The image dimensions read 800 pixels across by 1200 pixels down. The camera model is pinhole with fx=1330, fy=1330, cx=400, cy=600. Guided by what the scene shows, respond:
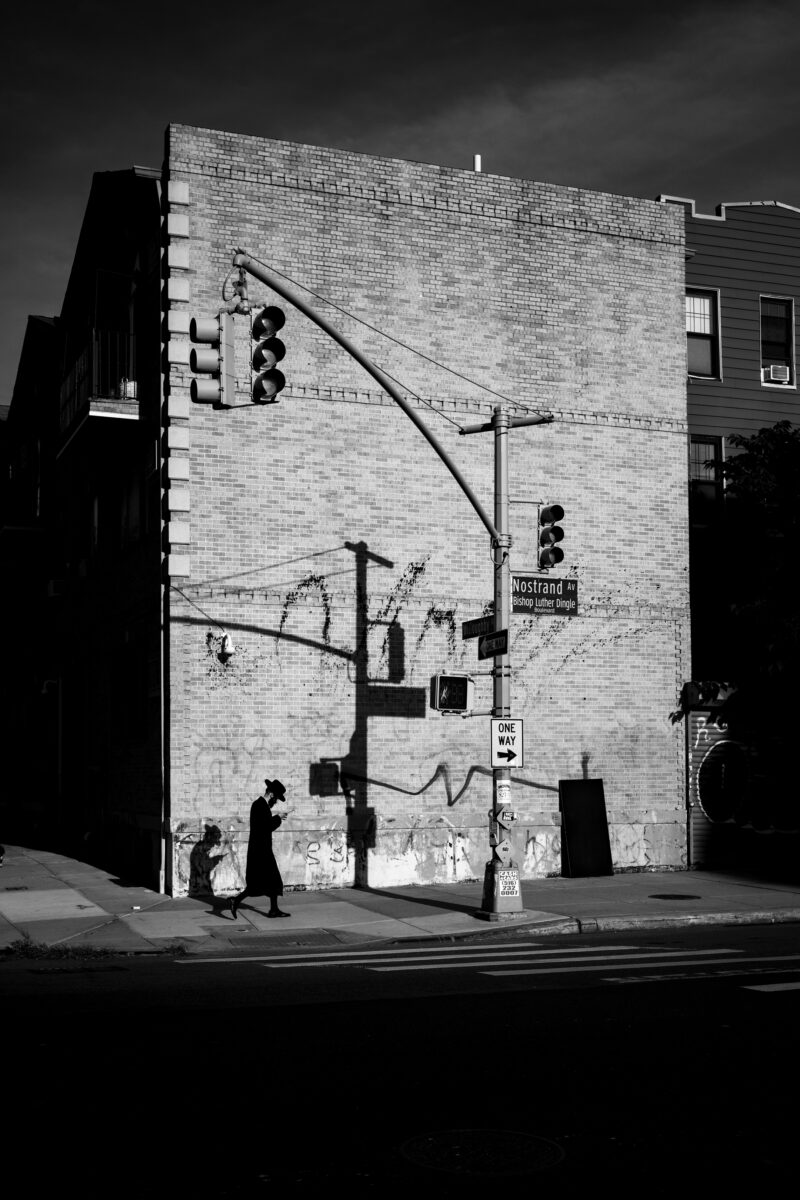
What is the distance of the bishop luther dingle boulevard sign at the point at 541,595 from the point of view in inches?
651

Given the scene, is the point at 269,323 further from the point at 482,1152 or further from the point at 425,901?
the point at 482,1152

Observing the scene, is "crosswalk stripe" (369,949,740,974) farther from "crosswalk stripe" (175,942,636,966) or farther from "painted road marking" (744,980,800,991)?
"painted road marking" (744,980,800,991)

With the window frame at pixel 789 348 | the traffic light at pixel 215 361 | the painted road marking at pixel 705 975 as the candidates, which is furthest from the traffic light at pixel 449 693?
the window frame at pixel 789 348

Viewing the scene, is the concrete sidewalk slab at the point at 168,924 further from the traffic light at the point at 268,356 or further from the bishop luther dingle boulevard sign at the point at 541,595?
the traffic light at the point at 268,356

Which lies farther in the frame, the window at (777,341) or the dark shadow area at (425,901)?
the window at (777,341)

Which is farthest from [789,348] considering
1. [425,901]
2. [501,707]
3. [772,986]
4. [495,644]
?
[772,986]

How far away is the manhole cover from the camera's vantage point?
5.62 m

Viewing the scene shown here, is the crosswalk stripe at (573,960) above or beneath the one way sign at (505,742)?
beneath

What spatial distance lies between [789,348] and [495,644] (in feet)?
38.3

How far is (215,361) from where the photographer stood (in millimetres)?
12266

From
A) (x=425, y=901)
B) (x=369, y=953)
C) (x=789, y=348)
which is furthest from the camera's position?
(x=789, y=348)

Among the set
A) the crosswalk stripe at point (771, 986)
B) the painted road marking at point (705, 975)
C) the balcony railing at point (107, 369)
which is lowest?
the painted road marking at point (705, 975)

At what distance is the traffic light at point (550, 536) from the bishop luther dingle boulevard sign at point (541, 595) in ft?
1.81

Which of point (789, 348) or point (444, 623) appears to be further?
point (789, 348)
